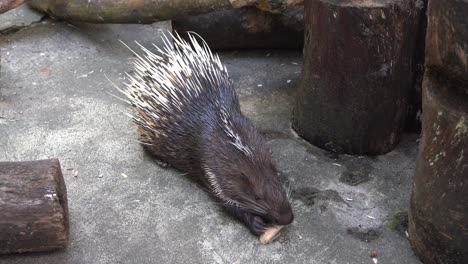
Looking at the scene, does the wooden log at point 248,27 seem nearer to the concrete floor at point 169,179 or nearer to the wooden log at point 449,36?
the concrete floor at point 169,179

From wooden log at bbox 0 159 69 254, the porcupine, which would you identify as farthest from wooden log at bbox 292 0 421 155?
wooden log at bbox 0 159 69 254

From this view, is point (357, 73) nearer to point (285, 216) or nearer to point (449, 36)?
point (285, 216)

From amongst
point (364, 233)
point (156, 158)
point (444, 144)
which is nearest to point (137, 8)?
point (156, 158)

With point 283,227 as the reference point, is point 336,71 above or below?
above

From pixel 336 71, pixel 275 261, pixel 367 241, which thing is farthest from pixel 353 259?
pixel 336 71

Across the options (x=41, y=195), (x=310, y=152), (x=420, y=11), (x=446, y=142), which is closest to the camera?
(x=446, y=142)

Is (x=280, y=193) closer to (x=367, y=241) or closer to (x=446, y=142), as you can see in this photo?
(x=367, y=241)

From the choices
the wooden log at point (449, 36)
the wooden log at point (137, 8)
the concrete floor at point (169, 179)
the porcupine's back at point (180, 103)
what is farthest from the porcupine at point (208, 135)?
the wooden log at point (449, 36)
